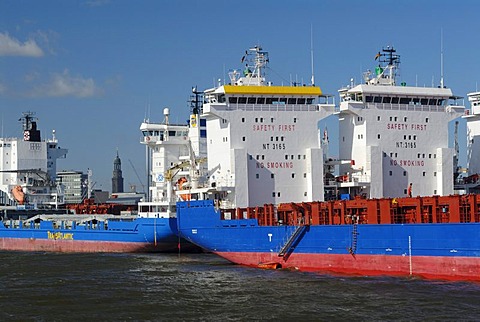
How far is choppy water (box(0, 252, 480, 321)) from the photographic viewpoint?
21.8m

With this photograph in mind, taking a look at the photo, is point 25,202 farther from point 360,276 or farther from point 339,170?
point 360,276

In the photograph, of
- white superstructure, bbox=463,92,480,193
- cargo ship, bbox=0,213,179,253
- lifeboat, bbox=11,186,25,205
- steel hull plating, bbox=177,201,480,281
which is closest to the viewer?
steel hull plating, bbox=177,201,480,281

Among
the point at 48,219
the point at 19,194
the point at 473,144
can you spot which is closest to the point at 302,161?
the point at 473,144

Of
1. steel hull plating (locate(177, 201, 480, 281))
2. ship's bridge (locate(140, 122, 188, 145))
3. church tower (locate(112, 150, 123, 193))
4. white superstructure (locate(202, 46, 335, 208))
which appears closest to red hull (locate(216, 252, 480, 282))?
steel hull plating (locate(177, 201, 480, 281))

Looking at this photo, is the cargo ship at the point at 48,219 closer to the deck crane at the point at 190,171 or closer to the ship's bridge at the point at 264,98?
the deck crane at the point at 190,171

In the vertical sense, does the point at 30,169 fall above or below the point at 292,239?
above

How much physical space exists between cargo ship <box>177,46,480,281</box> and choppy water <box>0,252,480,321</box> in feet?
5.38

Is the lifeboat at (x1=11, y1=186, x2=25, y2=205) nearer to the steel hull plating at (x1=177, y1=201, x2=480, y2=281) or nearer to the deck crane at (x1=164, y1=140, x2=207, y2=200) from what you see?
the deck crane at (x1=164, y1=140, x2=207, y2=200)

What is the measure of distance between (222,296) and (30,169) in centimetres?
3432

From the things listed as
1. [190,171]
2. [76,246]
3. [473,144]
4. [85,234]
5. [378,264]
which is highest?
[473,144]

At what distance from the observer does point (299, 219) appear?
31.5 meters

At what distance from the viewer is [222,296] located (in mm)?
24875

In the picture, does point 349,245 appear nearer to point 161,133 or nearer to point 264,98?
point 264,98

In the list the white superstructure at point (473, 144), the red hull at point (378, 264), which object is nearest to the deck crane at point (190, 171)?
the red hull at point (378, 264)
